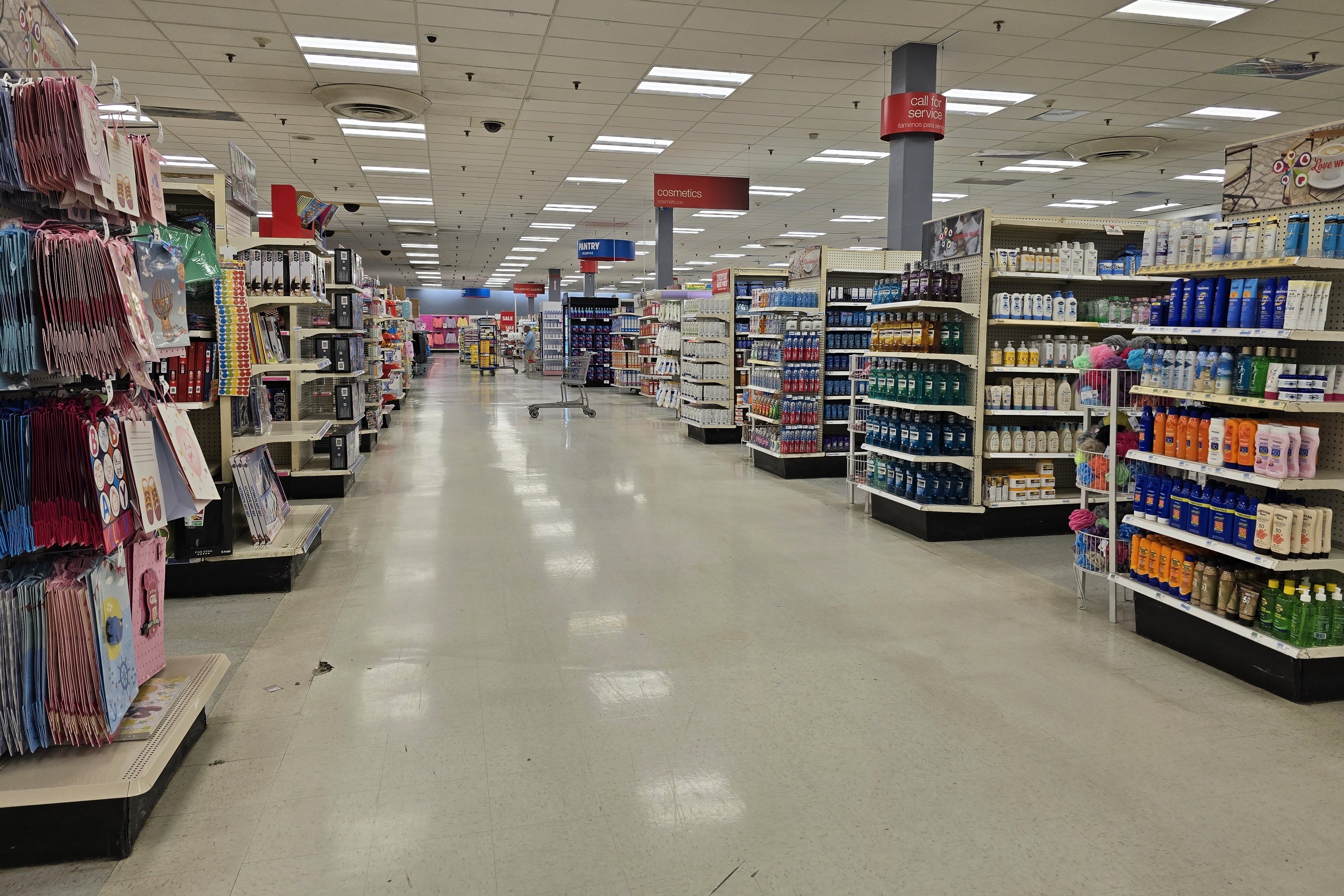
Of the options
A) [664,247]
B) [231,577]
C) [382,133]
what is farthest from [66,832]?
[664,247]

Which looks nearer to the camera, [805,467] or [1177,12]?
[1177,12]

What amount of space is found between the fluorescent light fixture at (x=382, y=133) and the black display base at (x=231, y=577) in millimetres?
8057

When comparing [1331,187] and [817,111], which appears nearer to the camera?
[1331,187]

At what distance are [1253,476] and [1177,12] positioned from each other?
18.6 ft

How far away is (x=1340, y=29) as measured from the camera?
7598 millimetres

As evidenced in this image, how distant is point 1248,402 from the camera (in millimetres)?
3512

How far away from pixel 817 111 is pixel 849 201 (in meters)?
6.75

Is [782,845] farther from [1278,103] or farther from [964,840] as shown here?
[1278,103]

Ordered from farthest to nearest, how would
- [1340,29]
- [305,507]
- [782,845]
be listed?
[1340,29] < [305,507] < [782,845]

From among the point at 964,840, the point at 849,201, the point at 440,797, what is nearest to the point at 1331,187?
the point at 964,840

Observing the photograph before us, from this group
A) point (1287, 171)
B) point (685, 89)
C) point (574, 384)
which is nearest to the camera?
point (1287, 171)

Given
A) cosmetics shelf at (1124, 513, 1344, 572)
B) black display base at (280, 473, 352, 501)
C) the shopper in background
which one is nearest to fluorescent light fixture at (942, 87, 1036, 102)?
cosmetics shelf at (1124, 513, 1344, 572)

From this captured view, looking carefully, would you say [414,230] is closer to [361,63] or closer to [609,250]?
[609,250]

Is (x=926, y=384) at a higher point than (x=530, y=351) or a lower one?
lower
